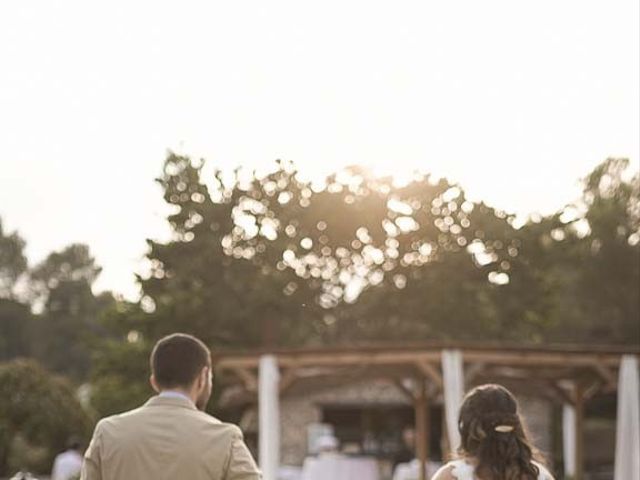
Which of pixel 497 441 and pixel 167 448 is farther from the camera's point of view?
pixel 497 441

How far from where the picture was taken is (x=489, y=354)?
18203 millimetres

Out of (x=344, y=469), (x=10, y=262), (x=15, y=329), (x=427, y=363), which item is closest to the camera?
(x=427, y=363)

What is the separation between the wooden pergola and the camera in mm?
18078

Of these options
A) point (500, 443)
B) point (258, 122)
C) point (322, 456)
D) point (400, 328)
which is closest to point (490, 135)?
point (258, 122)

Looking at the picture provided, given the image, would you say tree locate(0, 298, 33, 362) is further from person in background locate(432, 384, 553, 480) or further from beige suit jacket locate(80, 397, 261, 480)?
beige suit jacket locate(80, 397, 261, 480)

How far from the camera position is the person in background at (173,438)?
3.94 metres

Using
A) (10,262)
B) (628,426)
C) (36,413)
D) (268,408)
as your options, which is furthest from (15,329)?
(628,426)

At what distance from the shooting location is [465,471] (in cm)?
438

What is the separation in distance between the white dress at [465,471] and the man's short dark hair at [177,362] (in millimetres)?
943

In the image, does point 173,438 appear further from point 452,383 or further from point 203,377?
point 452,383

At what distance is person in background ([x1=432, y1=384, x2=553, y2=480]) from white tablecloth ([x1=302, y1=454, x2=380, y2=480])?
1466cm

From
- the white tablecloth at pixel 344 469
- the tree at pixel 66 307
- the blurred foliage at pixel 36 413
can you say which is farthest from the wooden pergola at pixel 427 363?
the tree at pixel 66 307

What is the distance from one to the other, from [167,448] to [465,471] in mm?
1025

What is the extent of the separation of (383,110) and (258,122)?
5.19m
